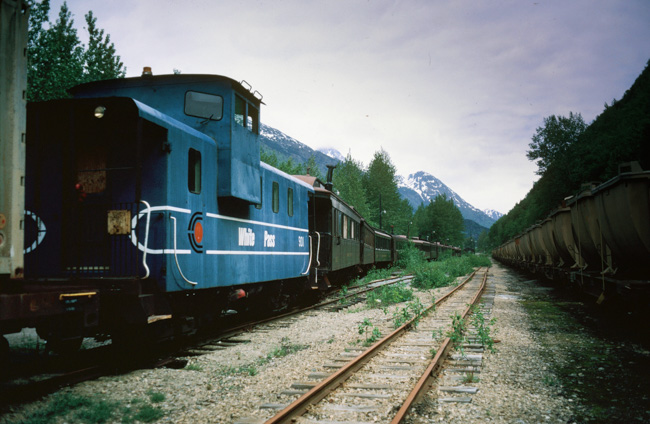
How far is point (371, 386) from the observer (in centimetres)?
572

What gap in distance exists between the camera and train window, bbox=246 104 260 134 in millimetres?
8922

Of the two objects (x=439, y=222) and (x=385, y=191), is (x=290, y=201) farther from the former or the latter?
(x=439, y=222)

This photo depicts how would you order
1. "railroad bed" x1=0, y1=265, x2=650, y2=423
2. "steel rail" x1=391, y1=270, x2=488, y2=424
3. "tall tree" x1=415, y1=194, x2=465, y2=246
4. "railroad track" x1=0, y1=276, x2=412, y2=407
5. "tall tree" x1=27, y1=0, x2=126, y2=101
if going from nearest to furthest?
1. "steel rail" x1=391, y1=270, x2=488, y2=424
2. "railroad bed" x1=0, y1=265, x2=650, y2=423
3. "railroad track" x1=0, y1=276, x2=412, y2=407
4. "tall tree" x1=27, y1=0, x2=126, y2=101
5. "tall tree" x1=415, y1=194, x2=465, y2=246

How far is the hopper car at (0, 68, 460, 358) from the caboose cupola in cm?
2

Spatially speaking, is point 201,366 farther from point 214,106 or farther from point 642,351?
point 642,351

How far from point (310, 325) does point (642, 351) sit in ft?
20.8

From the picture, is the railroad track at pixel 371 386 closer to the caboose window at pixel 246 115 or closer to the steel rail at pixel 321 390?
the steel rail at pixel 321 390

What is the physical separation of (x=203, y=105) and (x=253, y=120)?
1.26 m

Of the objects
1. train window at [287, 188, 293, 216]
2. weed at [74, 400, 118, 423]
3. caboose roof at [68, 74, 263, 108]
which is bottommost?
weed at [74, 400, 118, 423]

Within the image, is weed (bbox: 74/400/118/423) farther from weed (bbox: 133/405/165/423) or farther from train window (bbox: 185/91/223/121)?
train window (bbox: 185/91/223/121)

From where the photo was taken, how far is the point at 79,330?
5117 mm

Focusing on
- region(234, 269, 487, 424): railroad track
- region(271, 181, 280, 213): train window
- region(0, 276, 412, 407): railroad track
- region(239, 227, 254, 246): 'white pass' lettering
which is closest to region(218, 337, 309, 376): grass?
region(0, 276, 412, 407): railroad track

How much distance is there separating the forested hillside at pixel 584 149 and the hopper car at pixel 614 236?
31095 mm

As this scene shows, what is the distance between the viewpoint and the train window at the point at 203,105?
806 cm
